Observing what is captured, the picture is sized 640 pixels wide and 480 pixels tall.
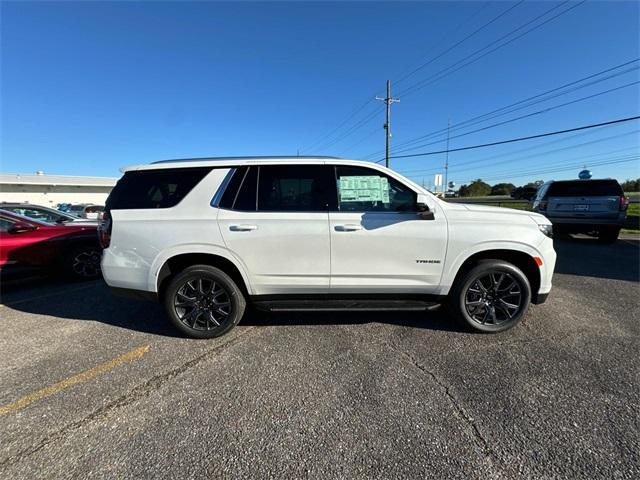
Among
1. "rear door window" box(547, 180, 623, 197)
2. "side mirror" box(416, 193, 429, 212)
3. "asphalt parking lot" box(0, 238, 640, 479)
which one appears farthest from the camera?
"rear door window" box(547, 180, 623, 197)

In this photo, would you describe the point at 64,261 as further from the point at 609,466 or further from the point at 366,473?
the point at 609,466

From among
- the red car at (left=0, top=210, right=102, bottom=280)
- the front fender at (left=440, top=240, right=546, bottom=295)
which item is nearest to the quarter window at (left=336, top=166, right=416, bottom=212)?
the front fender at (left=440, top=240, right=546, bottom=295)

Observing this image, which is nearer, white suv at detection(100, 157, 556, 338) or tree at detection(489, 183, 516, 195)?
white suv at detection(100, 157, 556, 338)

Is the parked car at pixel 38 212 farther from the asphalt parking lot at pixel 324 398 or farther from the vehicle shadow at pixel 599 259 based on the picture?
the vehicle shadow at pixel 599 259

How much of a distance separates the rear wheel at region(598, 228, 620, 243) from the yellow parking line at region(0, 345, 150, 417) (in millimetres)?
10935

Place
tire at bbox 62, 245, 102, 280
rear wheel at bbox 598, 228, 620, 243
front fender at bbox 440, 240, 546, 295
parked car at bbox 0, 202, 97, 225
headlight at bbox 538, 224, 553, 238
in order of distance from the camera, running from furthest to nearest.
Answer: rear wheel at bbox 598, 228, 620, 243
parked car at bbox 0, 202, 97, 225
tire at bbox 62, 245, 102, 280
headlight at bbox 538, 224, 553, 238
front fender at bbox 440, 240, 546, 295

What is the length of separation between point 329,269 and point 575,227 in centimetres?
869

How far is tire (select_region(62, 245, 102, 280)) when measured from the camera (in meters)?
5.49

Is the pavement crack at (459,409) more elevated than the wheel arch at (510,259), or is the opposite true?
the wheel arch at (510,259)

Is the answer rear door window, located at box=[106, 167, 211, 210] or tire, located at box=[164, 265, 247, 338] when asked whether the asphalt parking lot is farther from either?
rear door window, located at box=[106, 167, 211, 210]

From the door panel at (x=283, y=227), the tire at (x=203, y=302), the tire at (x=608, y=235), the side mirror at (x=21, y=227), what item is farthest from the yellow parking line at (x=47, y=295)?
the tire at (x=608, y=235)

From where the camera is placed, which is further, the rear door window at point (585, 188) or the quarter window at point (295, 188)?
the rear door window at point (585, 188)

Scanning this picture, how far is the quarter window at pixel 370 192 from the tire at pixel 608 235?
335 inches

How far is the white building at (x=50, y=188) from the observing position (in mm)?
38594
